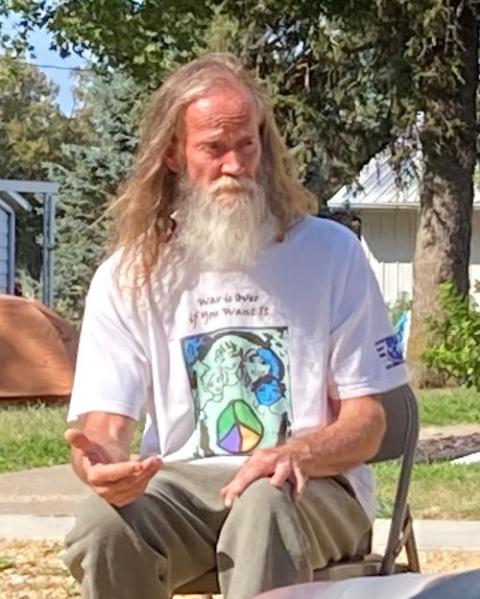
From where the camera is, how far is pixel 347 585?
1.79 meters

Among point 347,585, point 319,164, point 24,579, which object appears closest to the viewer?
point 347,585

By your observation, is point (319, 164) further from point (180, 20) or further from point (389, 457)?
point (389, 457)

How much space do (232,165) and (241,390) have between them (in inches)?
18.3

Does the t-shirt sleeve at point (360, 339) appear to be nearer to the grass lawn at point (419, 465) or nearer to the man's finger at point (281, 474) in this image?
the man's finger at point (281, 474)

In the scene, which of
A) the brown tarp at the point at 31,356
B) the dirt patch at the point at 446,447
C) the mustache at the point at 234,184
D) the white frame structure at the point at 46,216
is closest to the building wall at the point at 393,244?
the white frame structure at the point at 46,216

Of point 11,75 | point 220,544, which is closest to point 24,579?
point 220,544

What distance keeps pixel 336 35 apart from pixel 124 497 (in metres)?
12.9

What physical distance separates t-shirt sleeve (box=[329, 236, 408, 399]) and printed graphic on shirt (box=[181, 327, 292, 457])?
112mm

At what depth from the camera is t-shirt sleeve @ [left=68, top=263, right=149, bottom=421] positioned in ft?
10.5

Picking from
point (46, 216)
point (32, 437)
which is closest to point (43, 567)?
point (32, 437)

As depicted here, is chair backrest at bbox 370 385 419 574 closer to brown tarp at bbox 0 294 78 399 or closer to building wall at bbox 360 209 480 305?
brown tarp at bbox 0 294 78 399

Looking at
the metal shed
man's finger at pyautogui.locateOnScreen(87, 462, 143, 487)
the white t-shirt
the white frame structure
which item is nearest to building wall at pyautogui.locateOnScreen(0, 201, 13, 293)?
the white frame structure

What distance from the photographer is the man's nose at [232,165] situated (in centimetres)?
315

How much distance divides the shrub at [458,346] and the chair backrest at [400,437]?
17.3 feet
